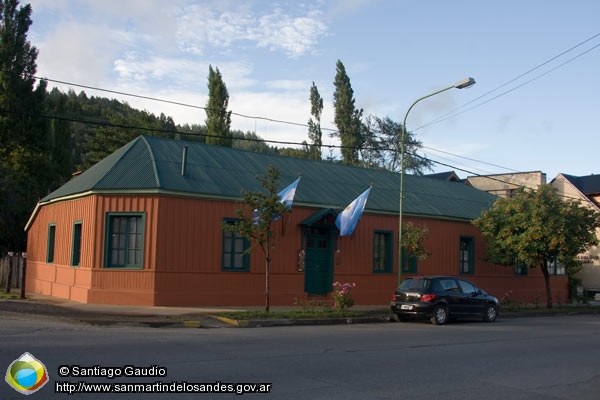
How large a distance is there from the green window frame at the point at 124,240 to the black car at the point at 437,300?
8560 mm

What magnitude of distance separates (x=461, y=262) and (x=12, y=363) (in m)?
22.7

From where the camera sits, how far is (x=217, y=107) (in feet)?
153

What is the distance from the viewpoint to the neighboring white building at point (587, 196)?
40.1m

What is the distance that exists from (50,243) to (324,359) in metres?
17.3

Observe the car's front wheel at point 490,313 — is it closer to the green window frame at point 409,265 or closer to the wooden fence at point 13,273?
the green window frame at point 409,265

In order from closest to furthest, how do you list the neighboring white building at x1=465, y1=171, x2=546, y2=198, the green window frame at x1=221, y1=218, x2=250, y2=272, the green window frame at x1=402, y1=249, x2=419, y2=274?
the green window frame at x1=221, y1=218, x2=250, y2=272
the green window frame at x1=402, y1=249, x2=419, y2=274
the neighboring white building at x1=465, y1=171, x2=546, y2=198

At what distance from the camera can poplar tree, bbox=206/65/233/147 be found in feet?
151

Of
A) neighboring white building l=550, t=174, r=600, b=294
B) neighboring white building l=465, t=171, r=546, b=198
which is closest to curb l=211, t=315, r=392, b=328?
neighboring white building l=550, t=174, r=600, b=294

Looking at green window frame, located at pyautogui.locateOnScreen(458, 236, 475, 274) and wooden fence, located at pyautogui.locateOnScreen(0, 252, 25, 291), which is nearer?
wooden fence, located at pyautogui.locateOnScreen(0, 252, 25, 291)

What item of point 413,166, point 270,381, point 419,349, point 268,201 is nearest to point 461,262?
point 268,201

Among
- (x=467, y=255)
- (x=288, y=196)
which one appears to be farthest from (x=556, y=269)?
(x=288, y=196)

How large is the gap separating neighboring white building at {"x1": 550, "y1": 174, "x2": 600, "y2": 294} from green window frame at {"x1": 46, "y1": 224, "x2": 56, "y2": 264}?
31613 mm

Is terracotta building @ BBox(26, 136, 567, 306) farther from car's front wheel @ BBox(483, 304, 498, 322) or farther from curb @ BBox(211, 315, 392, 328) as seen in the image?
car's front wheel @ BBox(483, 304, 498, 322)

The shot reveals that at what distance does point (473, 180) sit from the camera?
153ft
